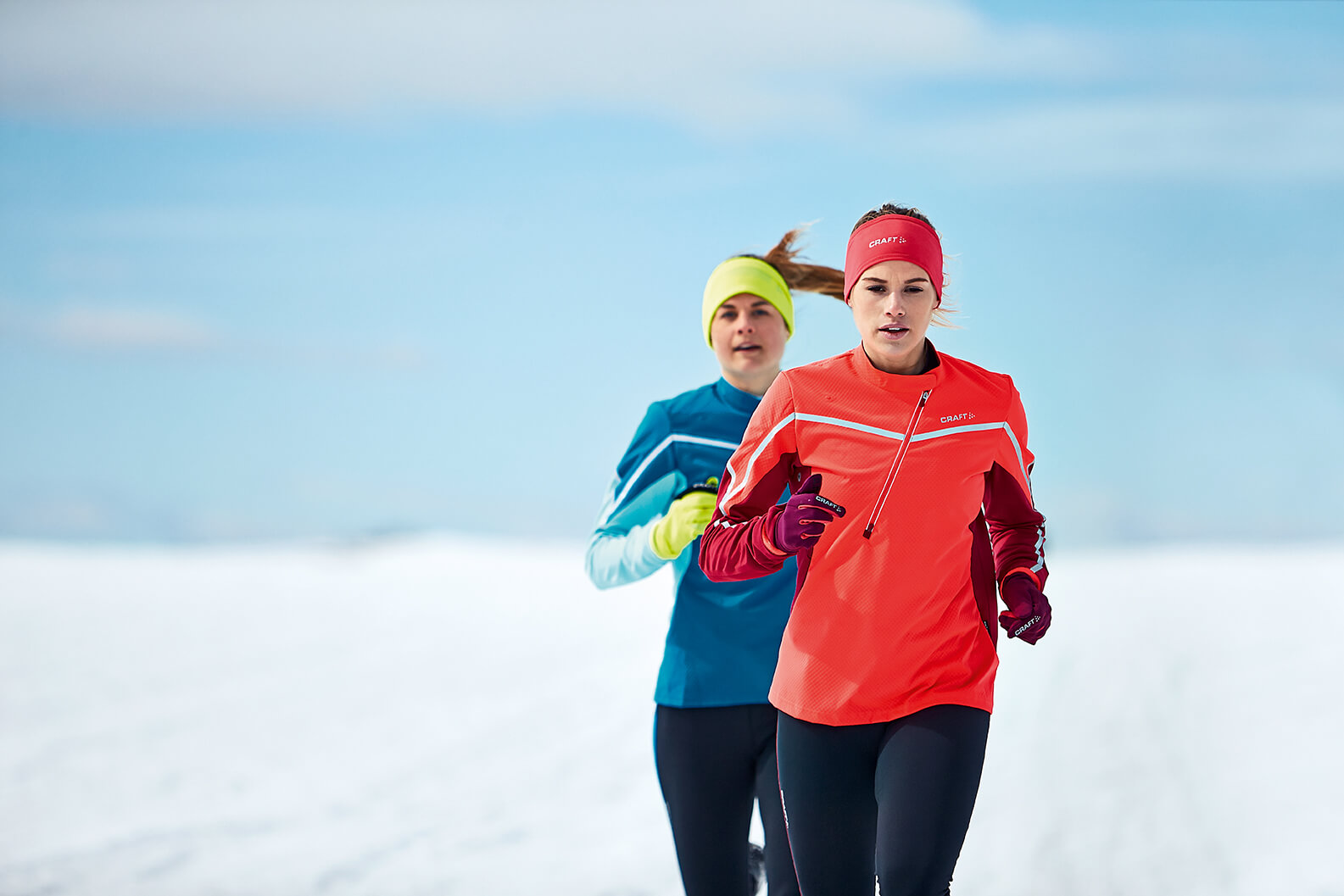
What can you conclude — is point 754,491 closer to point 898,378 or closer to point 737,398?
point 898,378

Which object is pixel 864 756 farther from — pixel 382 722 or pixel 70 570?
pixel 70 570

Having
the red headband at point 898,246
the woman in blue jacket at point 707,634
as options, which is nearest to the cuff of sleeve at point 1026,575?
the red headband at point 898,246

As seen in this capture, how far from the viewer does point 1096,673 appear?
7031mm

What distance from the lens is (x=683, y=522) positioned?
3.02 m

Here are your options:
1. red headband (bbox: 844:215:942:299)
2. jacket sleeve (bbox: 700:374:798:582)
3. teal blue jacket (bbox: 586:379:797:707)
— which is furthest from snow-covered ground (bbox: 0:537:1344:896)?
red headband (bbox: 844:215:942:299)

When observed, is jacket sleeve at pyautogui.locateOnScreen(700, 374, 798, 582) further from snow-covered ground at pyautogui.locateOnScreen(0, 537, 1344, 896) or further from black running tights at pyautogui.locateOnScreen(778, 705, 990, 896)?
snow-covered ground at pyautogui.locateOnScreen(0, 537, 1344, 896)

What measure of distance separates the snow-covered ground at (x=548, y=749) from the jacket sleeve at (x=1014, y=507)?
2.73m

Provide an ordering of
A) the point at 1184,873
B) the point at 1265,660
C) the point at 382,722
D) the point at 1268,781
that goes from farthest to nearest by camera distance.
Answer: the point at 382,722, the point at 1265,660, the point at 1268,781, the point at 1184,873

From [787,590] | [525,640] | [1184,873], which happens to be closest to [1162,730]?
[1184,873]

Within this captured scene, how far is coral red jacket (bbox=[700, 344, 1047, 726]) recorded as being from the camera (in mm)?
2475

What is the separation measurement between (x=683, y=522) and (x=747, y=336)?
71 cm

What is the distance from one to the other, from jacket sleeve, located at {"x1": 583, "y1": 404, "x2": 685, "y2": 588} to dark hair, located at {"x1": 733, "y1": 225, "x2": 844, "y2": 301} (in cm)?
62

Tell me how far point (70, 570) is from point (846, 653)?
14656 millimetres

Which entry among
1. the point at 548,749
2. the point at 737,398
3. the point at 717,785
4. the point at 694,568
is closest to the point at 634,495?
the point at 694,568
